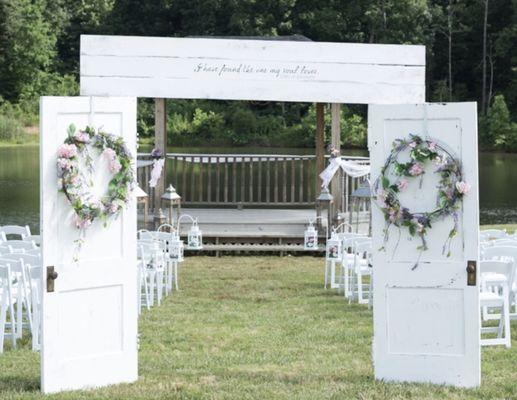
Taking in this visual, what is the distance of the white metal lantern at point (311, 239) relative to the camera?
16234mm

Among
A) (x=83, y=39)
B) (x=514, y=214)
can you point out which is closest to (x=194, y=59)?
(x=83, y=39)

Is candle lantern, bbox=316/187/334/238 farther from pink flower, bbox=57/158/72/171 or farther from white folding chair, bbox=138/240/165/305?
pink flower, bbox=57/158/72/171

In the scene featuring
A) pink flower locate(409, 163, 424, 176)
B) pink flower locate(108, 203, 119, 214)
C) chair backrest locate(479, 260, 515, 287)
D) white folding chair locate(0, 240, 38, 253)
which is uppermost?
pink flower locate(409, 163, 424, 176)

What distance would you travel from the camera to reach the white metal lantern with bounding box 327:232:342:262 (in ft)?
41.9

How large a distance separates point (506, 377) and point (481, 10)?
153 ft

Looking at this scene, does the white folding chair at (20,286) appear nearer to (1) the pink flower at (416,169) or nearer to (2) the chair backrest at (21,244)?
(2) the chair backrest at (21,244)

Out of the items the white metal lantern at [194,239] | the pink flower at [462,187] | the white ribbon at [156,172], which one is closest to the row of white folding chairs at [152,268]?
the white metal lantern at [194,239]

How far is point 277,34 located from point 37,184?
21.1 m

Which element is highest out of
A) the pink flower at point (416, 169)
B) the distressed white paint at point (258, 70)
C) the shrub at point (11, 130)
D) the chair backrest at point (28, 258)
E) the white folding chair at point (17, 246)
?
the shrub at point (11, 130)

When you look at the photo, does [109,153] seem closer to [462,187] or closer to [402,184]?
[402,184]

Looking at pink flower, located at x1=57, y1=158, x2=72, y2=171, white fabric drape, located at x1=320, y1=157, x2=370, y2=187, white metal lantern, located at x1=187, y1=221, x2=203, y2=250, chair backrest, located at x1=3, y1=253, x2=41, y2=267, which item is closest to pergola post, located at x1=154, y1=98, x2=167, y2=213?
white metal lantern, located at x1=187, y1=221, x2=203, y2=250

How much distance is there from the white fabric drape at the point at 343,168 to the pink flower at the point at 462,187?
967 centimetres

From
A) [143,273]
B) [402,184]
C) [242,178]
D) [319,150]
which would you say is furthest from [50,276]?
[242,178]

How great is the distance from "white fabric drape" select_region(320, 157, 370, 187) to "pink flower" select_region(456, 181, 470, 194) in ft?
31.7
